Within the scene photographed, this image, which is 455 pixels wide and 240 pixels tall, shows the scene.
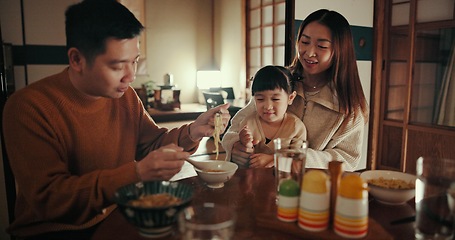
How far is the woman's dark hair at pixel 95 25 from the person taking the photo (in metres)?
1.34

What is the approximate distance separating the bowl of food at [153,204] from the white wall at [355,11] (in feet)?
9.69

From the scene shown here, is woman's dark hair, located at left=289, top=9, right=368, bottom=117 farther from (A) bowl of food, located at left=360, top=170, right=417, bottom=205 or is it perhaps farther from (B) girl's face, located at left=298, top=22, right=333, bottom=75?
(A) bowl of food, located at left=360, top=170, right=417, bottom=205

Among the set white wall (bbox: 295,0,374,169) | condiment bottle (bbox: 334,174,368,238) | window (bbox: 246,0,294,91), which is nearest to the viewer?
condiment bottle (bbox: 334,174,368,238)

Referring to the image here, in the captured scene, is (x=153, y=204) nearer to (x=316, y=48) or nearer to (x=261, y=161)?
(x=261, y=161)

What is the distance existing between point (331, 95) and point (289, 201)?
1.28 meters


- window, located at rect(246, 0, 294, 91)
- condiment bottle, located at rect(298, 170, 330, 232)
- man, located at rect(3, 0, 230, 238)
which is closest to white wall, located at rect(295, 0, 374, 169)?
window, located at rect(246, 0, 294, 91)

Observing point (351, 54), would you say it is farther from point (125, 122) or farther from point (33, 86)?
point (33, 86)

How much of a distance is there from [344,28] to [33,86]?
1651 millimetres

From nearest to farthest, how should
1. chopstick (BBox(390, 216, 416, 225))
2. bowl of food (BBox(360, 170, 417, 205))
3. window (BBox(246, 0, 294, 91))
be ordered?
chopstick (BBox(390, 216, 416, 225)) → bowl of food (BBox(360, 170, 417, 205)) → window (BBox(246, 0, 294, 91))

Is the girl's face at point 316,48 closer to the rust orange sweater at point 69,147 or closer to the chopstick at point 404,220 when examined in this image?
the rust orange sweater at point 69,147

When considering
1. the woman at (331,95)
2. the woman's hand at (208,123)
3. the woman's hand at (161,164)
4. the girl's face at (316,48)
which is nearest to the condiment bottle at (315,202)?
the woman's hand at (161,164)

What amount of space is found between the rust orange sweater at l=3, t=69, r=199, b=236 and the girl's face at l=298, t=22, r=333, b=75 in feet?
2.79

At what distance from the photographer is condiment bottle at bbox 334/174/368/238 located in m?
0.97

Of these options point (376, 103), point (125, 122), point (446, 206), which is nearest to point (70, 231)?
point (125, 122)
